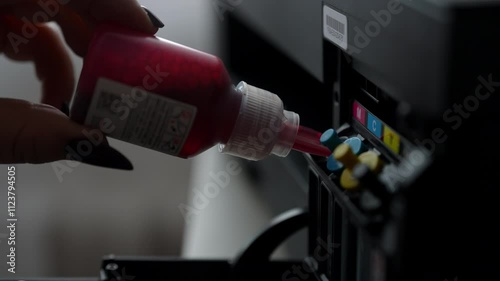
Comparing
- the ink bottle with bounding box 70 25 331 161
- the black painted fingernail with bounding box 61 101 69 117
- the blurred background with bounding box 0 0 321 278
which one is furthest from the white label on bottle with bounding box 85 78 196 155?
the blurred background with bounding box 0 0 321 278

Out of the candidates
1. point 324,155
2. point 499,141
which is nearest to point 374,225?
point 499,141

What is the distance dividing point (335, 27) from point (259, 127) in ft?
0.33

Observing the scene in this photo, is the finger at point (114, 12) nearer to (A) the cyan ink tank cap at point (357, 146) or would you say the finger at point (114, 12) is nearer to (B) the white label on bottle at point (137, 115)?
(B) the white label on bottle at point (137, 115)

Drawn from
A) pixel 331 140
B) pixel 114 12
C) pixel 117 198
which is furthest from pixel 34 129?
pixel 117 198

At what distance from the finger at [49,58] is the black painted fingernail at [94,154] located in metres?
0.14

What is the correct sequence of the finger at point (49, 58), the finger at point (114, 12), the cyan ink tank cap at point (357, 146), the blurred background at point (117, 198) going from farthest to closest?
the blurred background at point (117, 198), the finger at point (49, 58), the finger at point (114, 12), the cyan ink tank cap at point (357, 146)

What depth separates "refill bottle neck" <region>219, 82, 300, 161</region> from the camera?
53cm

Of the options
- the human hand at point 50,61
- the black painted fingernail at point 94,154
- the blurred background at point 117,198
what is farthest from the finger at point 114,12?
the blurred background at point 117,198

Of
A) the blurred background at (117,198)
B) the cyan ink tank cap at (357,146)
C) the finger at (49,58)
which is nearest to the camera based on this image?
the cyan ink tank cap at (357,146)

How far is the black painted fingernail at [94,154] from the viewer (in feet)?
1.66

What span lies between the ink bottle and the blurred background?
0.58 meters

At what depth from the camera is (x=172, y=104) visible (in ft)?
1.58

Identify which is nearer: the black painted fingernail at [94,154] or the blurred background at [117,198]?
the black painted fingernail at [94,154]

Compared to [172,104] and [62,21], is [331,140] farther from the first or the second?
[62,21]
